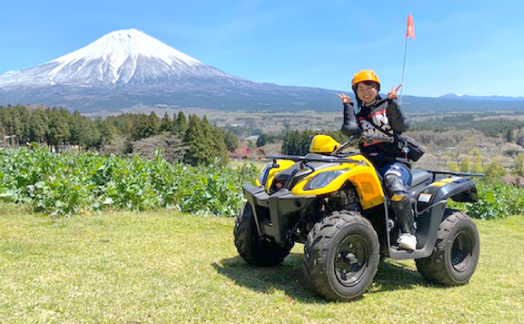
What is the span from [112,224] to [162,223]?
0.87m

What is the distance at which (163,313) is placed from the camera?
12.1ft

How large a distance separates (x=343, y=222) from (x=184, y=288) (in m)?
1.67

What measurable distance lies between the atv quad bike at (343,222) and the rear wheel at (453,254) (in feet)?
0.04

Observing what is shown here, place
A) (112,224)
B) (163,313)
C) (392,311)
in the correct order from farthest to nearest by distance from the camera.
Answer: (112,224)
(392,311)
(163,313)

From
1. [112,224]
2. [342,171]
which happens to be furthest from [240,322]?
[112,224]

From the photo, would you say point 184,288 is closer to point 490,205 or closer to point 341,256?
point 341,256

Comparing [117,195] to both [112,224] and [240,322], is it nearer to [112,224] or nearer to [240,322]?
[112,224]

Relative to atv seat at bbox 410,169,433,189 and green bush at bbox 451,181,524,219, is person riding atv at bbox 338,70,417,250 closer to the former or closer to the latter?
atv seat at bbox 410,169,433,189

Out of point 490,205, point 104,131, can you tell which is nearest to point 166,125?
point 104,131

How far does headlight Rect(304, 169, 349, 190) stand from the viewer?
4402 mm

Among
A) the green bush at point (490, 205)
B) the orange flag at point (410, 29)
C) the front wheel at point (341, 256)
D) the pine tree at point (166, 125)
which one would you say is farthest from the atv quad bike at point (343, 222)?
the pine tree at point (166, 125)

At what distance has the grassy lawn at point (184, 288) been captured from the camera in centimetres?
372

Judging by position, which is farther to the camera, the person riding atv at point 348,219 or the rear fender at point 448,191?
the rear fender at point 448,191

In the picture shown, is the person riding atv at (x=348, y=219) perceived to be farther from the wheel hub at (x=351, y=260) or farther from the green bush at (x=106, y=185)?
the green bush at (x=106, y=185)
